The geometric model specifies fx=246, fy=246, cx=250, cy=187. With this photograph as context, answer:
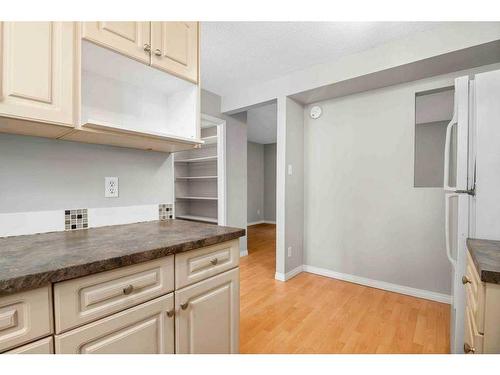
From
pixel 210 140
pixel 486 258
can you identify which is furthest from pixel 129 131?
pixel 210 140

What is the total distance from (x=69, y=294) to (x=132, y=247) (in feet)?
0.78

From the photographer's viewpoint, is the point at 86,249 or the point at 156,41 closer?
the point at 86,249

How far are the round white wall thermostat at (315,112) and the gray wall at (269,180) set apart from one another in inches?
162

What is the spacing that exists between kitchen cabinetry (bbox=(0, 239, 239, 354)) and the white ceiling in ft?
9.24

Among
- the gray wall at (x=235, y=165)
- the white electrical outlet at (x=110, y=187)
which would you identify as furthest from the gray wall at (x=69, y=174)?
the gray wall at (x=235, y=165)

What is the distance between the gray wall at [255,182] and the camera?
688 centimetres

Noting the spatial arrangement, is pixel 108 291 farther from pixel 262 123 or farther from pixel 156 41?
pixel 262 123

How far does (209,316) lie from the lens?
3.76ft

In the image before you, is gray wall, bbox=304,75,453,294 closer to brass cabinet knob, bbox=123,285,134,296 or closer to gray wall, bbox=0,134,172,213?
gray wall, bbox=0,134,172,213

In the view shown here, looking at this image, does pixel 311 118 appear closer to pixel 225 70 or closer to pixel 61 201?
pixel 225 70

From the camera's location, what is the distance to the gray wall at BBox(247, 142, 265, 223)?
22.6 feet

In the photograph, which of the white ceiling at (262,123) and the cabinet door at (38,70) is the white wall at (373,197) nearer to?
the white ceiling at (262,123)

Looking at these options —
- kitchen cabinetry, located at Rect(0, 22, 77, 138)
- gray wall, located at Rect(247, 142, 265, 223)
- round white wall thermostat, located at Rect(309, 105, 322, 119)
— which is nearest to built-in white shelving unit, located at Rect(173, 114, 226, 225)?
round white wall thermostat, located at Rect(309, 105, 322, 119)

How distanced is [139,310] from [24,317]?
33 cm
